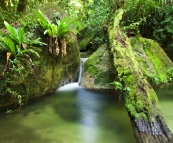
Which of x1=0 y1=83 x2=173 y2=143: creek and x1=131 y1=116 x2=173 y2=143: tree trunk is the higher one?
x1=131 y1=116 x2=173 y2=143: tree trunk

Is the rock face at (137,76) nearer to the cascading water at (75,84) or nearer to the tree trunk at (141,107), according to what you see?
the tree trunk at (141,107)

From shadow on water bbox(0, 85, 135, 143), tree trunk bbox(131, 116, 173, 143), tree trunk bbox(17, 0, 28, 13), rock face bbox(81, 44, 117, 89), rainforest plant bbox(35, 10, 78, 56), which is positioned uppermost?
tree trunk bbox(17, 0, 28, 13)

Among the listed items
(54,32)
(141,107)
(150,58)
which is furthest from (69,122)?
(150,58)

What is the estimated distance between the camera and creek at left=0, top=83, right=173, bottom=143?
10.5 ft

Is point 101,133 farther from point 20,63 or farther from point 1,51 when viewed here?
point 1,51

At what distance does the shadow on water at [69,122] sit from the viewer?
320 cm

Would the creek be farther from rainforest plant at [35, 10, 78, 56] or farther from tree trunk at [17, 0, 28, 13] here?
tree trunk at [17, 0, 28, 13]

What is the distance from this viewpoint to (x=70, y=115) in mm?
4090

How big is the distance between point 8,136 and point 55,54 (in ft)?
8.14

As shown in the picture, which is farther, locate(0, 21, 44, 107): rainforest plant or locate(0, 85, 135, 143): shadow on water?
locate(0, 21, 44, 107): rainforest plant

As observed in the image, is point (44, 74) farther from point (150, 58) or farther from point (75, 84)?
point (150, 58)

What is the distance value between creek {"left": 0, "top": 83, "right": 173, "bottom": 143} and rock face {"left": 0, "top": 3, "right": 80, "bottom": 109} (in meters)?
0.27

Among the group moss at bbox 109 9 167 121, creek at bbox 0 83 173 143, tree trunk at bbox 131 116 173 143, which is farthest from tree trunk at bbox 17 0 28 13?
tree trunk at bbox 131 116 173 143

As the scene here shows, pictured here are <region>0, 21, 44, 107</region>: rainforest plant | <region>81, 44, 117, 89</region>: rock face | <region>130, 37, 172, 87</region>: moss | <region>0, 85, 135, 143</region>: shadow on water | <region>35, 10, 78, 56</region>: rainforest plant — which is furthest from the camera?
<region>130, 37, 172, 87</region>: moss
